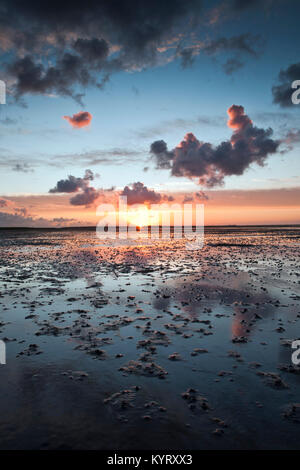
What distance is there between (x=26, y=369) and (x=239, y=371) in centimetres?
618

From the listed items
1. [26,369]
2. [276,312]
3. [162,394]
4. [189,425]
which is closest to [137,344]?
[162,394]

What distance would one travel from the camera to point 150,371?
773 centimetres

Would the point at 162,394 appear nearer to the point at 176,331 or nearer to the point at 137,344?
the point at 137,344

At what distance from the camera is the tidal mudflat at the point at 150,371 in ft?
17.7

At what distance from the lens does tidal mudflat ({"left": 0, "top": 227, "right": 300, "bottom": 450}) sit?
212 inches

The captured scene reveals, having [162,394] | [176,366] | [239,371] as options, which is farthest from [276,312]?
[162,394]

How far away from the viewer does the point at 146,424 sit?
A: 565cm

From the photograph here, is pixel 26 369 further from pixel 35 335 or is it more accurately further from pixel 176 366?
pixel 176 366

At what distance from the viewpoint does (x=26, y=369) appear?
789cm

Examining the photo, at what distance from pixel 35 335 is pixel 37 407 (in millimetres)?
4557
